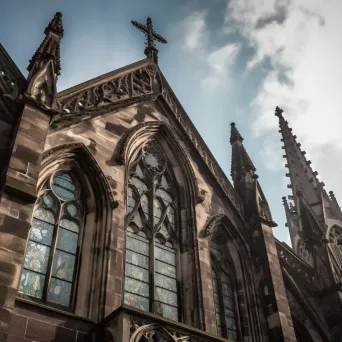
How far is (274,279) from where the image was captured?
12.6 m

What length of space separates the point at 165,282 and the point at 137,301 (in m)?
1.07

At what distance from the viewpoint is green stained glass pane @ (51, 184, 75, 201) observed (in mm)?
10604

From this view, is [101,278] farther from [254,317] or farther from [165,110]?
[165,110]

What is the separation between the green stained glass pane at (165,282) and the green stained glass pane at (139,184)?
7.78 ft

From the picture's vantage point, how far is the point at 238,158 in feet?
53.2

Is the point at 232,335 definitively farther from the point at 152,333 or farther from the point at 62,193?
the point at 62,193

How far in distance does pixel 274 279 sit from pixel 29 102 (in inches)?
281

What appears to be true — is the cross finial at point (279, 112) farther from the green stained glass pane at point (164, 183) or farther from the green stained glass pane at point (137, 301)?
the green stained glass pane at point (137, 301)

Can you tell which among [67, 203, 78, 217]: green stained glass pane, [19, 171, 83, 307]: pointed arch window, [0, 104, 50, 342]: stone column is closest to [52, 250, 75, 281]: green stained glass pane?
[19, 171, 83, 307]: pointed arch window

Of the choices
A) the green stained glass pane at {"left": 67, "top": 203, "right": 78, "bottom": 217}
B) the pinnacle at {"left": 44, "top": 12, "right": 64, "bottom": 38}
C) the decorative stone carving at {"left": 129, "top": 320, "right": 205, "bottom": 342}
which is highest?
the pinnacle at {"left": 44, "top": 12, "right": 64, "bottom": 38}

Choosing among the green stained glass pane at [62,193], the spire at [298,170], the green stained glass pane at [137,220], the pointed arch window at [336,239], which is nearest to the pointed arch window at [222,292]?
the green stained glass pane at [137,220]

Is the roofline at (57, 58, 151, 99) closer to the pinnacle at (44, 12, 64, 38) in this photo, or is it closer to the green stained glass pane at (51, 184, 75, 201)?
the pinnacle at (44, 12, 64, 38)

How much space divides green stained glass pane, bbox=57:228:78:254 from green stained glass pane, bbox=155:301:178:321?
2091 millimetres

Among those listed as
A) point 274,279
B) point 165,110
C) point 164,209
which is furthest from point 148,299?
point 165,110
